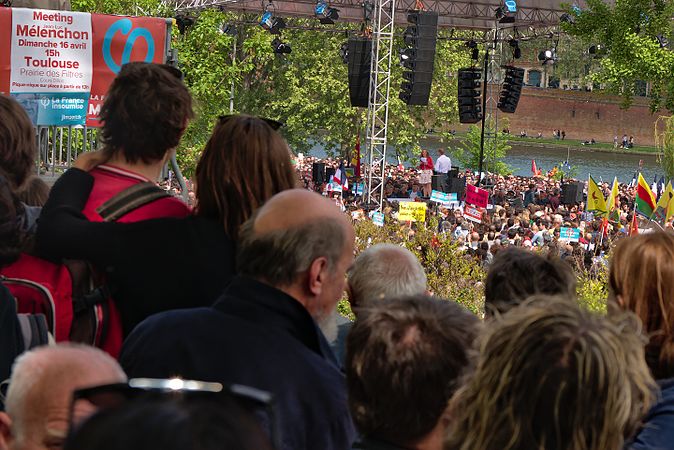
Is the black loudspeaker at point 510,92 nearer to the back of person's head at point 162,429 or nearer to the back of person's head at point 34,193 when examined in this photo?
the back of person's head at point 34,193

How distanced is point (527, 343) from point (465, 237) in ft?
49.1

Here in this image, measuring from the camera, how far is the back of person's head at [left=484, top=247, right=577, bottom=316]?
10.5 feet

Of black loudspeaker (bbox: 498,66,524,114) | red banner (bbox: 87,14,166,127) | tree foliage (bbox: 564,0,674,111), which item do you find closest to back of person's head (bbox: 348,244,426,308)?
red banner (bbox: 87,14,166,127)

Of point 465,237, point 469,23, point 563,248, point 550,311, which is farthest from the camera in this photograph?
point 469,23

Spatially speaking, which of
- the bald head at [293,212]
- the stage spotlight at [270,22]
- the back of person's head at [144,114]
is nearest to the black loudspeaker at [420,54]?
the stage spotlight at [270,22]

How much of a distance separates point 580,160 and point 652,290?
66.5 m

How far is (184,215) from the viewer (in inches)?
114

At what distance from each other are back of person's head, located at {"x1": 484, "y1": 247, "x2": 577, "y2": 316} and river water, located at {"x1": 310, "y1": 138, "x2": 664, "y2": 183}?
52.7m

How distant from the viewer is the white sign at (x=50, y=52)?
6.27 meters

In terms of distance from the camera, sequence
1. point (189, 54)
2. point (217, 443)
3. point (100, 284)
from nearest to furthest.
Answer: point (217, 443) < point (100, 284) < point (189, 54)

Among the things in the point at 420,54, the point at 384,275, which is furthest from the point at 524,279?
the point at 420,54

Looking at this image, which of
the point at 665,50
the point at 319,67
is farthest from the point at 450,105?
the point at 665,50

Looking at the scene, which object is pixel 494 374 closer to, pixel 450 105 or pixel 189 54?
pixel 189 54

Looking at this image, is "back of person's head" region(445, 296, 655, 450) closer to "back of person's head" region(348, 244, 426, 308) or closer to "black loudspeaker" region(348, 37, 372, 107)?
"back of person's head" region(348, 244, 426, 308)
